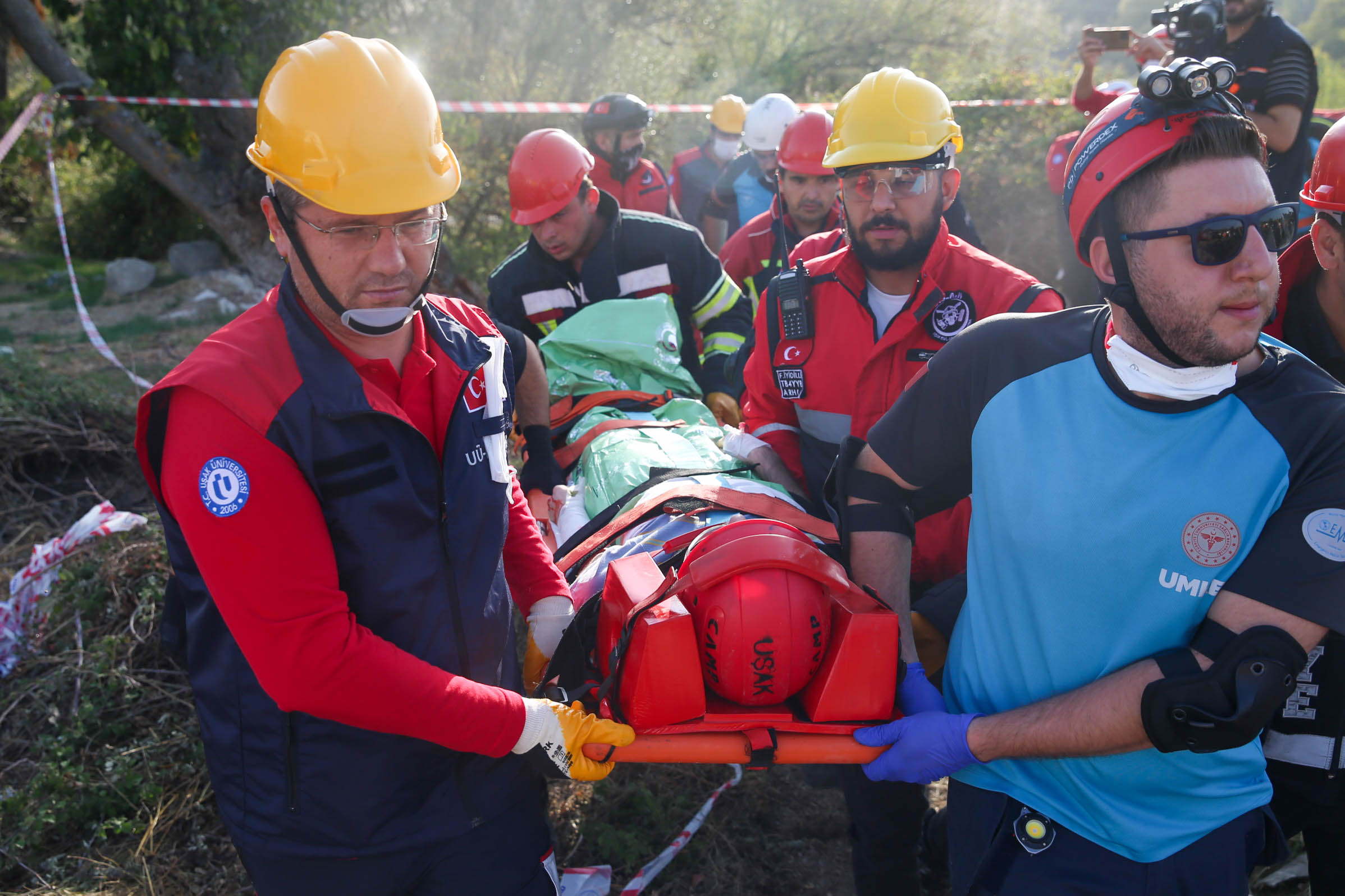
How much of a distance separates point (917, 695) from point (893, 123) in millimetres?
1589

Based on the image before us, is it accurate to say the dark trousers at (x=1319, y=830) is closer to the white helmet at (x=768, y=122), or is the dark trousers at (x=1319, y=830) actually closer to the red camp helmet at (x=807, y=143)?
the red camp helmet at (x=807, y=143)

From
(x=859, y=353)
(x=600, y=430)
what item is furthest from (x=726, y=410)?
(x=859, y=353)

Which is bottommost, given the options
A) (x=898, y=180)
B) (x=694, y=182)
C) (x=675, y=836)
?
(x=675, y=836)

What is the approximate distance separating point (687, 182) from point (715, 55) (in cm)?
924

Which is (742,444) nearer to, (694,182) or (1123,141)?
(1123,141)

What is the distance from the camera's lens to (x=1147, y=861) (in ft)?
5.34

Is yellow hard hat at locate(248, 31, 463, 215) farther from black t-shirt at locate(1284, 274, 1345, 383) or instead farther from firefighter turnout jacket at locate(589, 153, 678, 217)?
firefighter turnout jacket at locate(589, 153, 678, 217)

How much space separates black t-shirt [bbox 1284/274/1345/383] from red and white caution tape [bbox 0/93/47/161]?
7.86 metres

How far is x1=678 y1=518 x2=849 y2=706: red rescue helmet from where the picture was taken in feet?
5.91

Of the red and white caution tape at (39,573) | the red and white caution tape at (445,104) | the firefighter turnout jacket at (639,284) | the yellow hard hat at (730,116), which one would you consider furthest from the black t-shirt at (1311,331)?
the yellow hard hat at (730,116)

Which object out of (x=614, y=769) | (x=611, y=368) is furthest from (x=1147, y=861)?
(x=611, y=368)

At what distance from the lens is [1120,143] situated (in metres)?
1.58

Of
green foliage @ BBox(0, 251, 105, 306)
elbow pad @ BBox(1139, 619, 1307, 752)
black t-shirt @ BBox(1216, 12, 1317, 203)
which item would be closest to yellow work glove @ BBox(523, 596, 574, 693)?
elbow pad @ BBox(1139, 619, 1307, 752)

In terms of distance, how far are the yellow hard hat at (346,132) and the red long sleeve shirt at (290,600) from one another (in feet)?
0.91
